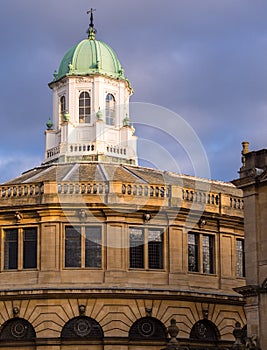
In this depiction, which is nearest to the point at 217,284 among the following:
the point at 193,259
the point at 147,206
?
the point at 193,259

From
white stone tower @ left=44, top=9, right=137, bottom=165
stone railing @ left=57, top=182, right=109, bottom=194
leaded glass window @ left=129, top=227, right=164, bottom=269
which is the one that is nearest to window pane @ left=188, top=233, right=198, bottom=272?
leaded glass window @ left=129, top=227, right=164, bottom=269

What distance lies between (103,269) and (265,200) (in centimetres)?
1476

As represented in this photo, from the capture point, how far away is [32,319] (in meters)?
58.5

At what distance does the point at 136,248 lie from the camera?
6025cm

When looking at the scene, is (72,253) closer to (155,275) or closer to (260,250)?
(155,275)

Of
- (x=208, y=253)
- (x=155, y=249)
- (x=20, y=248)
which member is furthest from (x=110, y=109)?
(x=20, y=248)

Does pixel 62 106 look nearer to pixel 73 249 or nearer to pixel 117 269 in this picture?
pixel 73 249

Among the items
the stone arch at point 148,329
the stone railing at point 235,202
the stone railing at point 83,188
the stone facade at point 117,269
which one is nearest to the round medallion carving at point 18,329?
the stone facade at point 117,269

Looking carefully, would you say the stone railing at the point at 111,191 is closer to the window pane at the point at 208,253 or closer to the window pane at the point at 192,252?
the window pane at the point at 192,252

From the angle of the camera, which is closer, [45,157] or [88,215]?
[88,215]

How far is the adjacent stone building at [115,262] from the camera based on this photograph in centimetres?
5844

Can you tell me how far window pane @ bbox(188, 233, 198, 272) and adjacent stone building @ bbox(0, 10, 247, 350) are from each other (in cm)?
6

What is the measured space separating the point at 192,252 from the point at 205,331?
4.58m

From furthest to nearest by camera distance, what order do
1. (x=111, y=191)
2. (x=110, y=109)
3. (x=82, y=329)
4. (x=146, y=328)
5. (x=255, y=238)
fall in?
1. (x=110, y=109)
2. (x=111, y=191)
3. (x=146, y=328)
4. (x=82, y=329)
5. (x=255, y=238)
